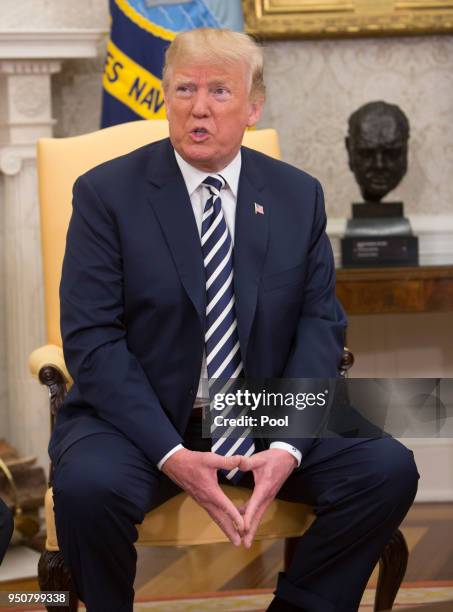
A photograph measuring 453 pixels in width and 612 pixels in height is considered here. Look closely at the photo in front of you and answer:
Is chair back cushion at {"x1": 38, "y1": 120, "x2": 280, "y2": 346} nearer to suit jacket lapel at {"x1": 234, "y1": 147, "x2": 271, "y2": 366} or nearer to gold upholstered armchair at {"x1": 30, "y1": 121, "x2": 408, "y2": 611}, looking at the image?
gold upholstered armchair at {"x1": 30, "y1": 121, "x2": 408, "y2": 611}

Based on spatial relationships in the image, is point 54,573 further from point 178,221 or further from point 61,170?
point 61,170

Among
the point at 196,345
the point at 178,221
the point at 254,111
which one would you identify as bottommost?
the point at 196,345

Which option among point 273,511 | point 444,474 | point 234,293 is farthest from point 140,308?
point 444,474

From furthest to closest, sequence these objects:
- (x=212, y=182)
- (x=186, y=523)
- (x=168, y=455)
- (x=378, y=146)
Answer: (x=378, y=146), (x=212, y=182), (x=186, y=523), (x=168, y=455)

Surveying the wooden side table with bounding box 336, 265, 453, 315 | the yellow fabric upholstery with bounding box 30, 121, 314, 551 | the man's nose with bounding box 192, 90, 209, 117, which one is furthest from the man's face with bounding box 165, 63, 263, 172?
the wooden side table with bounding box 336, 265, 453, 315

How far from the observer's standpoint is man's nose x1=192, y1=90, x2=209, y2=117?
2.29 meters

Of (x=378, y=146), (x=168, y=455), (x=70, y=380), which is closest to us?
(x=168, y=455)

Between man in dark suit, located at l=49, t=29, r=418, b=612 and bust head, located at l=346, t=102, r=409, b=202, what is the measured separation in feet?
3.88

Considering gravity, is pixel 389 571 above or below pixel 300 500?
below

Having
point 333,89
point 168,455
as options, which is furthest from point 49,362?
point 333,89

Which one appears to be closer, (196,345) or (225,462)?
(225,462)

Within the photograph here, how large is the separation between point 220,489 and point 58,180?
44.4 inches

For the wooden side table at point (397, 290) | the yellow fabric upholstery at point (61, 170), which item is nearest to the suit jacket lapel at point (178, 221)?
the yellow fabric upholstery at point (61, 170)

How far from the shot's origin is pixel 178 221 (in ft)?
7.84
